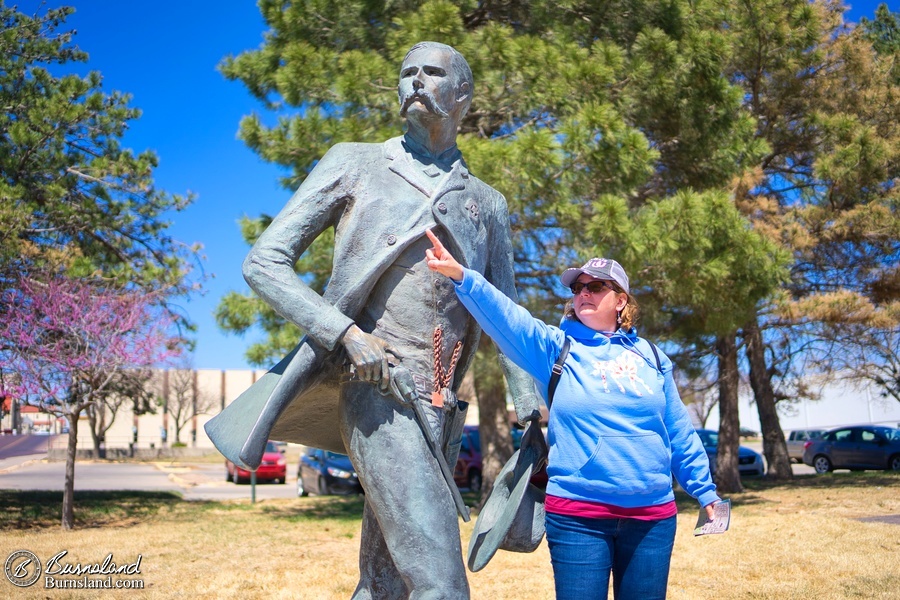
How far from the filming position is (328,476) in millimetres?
15930

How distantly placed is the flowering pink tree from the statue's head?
355 inches

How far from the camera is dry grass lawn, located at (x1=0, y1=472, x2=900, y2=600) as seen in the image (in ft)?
19.8

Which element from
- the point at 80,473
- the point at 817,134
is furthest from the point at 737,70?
the point at 80,473

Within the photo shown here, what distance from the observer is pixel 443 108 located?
106 inches

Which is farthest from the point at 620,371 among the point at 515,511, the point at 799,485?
the point at 799,485

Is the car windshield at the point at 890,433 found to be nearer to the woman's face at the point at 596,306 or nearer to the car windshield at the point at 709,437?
the car windshield at the point at 709,437

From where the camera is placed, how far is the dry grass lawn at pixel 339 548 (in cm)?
603

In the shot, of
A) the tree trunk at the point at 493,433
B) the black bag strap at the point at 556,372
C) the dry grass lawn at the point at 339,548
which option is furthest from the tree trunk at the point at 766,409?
the black bag strap at the point at 556,372

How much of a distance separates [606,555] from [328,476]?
46.1ft

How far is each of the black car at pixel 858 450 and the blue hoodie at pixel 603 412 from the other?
20.0m

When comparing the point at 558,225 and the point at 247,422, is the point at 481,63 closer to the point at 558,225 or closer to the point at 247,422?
Result: the point at 558,225

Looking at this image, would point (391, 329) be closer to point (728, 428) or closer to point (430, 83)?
point (430, 83)

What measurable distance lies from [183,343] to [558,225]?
7.10 m

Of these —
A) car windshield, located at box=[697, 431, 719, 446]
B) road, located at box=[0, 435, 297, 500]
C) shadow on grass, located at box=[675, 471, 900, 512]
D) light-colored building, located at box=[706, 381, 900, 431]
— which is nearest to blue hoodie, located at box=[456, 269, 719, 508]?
shadow on grass, located at box=[675, 471, 900, 512]
